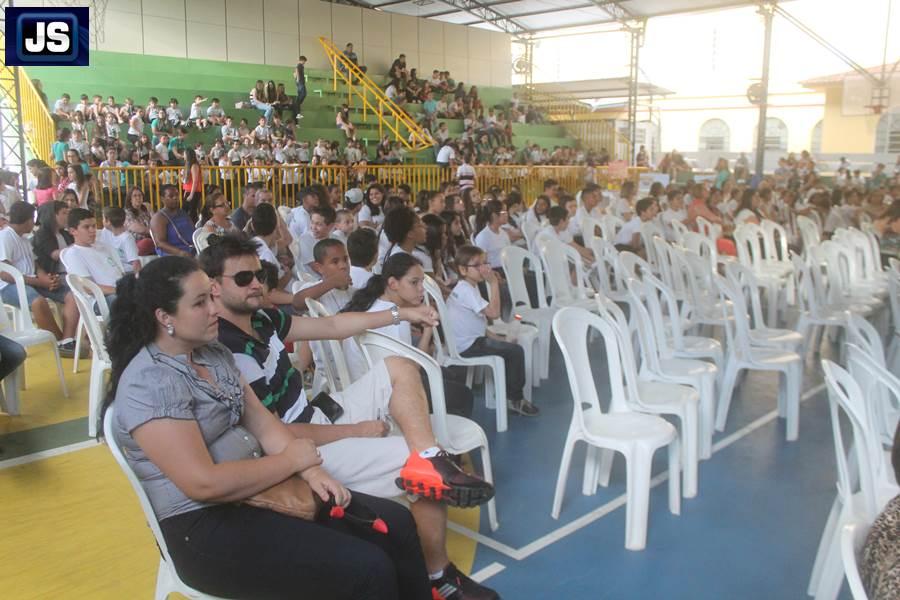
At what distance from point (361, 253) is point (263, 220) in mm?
1311

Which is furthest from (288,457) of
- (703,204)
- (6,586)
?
(703,204)

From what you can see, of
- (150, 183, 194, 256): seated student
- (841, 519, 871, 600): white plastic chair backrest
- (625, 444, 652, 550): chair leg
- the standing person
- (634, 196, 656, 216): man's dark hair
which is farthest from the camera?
the standing person

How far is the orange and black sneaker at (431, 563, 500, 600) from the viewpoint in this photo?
2.39 meters

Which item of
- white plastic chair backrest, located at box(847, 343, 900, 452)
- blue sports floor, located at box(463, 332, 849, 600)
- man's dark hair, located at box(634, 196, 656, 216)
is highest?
man's dark hair, located at box(634, 196, 656, 216)

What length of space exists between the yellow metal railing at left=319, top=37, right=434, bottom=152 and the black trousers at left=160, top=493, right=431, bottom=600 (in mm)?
13924

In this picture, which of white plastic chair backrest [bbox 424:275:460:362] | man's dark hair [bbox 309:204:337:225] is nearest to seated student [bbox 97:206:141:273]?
man's dark hair [bbox 309:204:337:225]

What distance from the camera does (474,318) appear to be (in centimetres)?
421

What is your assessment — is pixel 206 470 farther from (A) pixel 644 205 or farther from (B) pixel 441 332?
(A) pixel 644 205

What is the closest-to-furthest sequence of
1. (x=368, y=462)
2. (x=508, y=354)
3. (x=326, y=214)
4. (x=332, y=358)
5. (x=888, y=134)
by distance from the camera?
1. (x=368, y=462)
2. (x=332, y=358)
3. (x=508, y=354)
4. (x=326, y=214)
5. (x=888, y=134)

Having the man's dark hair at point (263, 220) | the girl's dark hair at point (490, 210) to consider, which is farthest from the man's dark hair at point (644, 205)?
the man's dark hair at point (263, 220)

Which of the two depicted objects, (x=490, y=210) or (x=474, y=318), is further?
(x=490, y=210)

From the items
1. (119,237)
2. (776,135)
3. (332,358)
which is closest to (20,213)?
(119,237)

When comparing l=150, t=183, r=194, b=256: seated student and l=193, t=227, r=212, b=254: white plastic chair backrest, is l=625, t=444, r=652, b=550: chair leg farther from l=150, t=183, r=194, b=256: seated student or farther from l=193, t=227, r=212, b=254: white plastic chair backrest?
l=150, t=183, r=194, b=256: seated student

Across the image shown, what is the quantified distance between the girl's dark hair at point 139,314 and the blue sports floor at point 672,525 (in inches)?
57.7
